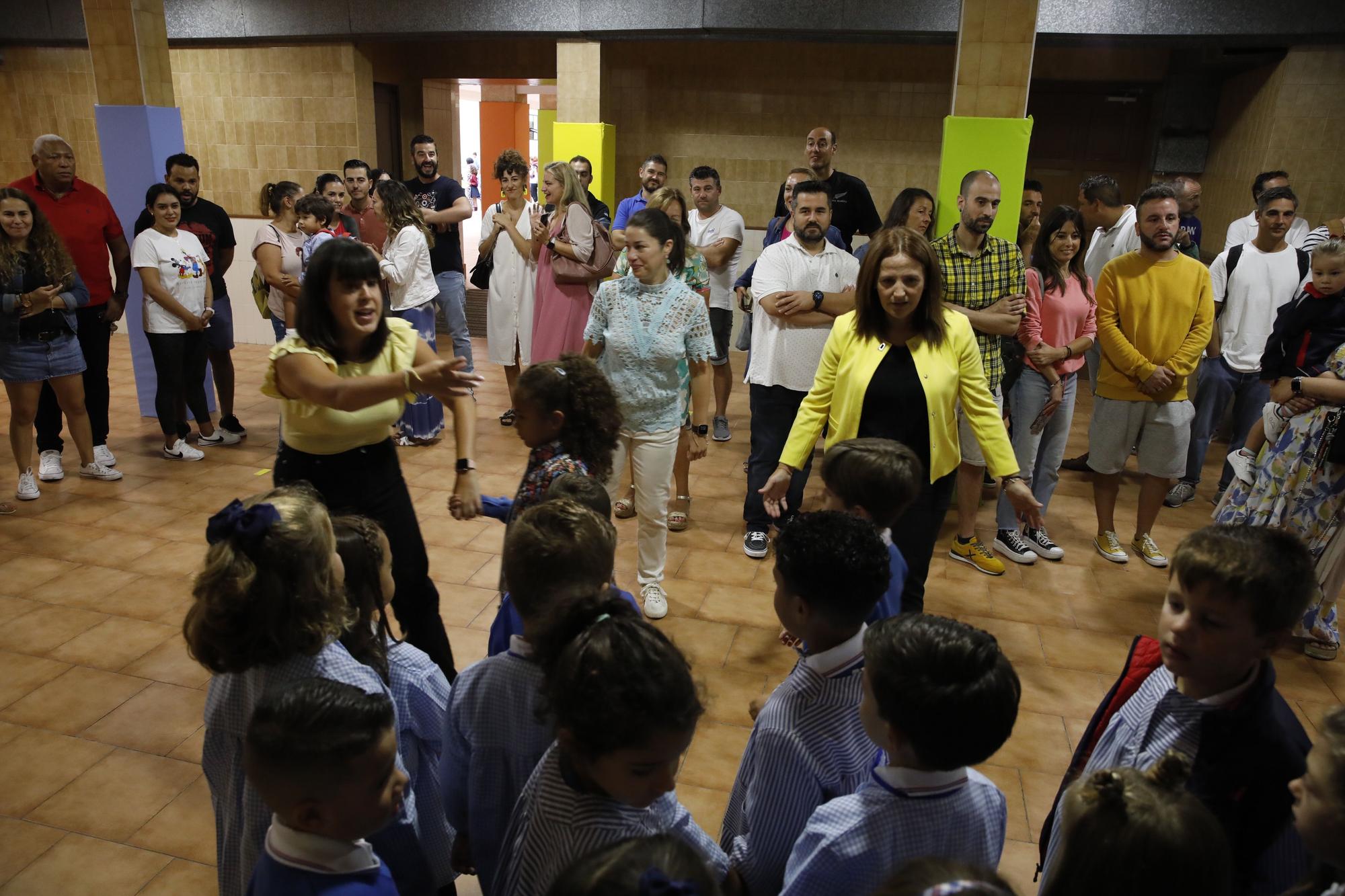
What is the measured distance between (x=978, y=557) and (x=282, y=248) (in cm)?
427

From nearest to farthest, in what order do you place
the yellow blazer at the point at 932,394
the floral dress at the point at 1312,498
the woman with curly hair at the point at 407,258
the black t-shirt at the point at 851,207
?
the yellow blazer at the point at 932,394, the floral dress at the point at 1312,498, the woman with curly hair at the point at 407,258, the black t-shirt at the point at 851,207

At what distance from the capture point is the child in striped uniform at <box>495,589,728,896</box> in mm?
1265

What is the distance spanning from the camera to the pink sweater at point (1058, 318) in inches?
160

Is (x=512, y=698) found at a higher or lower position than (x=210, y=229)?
lower

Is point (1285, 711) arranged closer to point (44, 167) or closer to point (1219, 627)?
point (1219, 627)

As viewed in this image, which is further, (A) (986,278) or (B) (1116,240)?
(B) (1116,240)

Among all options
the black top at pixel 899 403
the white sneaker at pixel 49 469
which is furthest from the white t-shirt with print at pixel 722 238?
the white sneaker at pixel 49 469

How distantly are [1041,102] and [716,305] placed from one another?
480 centimetres

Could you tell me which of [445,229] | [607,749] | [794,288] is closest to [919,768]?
[607,749]

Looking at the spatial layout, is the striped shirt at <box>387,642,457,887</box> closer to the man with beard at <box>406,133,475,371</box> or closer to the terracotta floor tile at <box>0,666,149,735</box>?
the terracotta floor tile at <box>0,666,149,735</box>

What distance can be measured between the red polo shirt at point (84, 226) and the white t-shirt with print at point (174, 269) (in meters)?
0.18

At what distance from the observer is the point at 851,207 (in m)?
5.55

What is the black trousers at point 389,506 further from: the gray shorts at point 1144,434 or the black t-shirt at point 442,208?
the black t-shirt at point 442,208

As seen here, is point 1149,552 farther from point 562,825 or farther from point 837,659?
point 562,825
